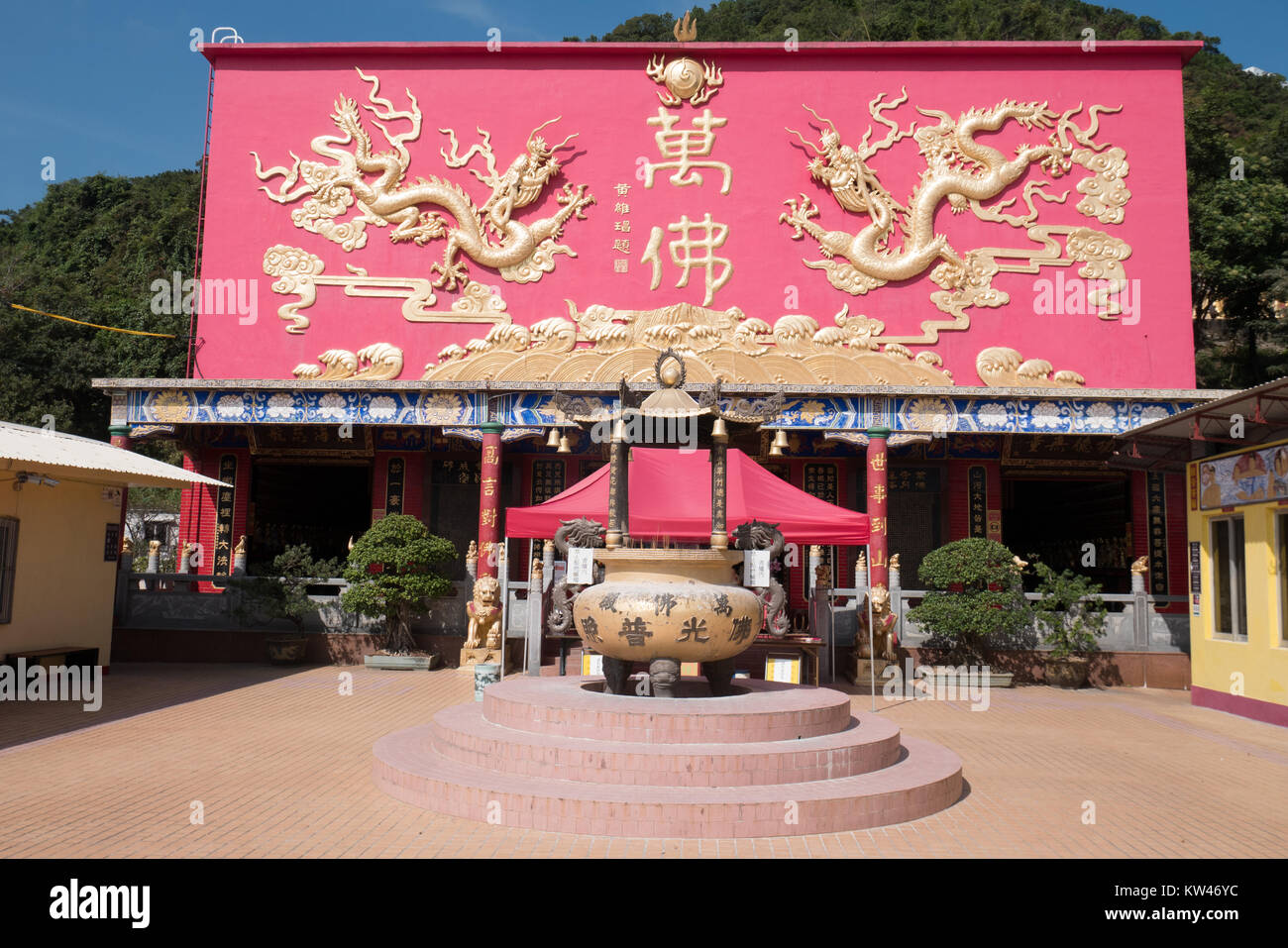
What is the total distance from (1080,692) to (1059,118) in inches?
405

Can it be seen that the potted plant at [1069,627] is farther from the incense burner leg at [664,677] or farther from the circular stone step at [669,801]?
the incense burner leg at [664,677]

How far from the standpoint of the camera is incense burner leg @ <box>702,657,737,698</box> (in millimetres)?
8445

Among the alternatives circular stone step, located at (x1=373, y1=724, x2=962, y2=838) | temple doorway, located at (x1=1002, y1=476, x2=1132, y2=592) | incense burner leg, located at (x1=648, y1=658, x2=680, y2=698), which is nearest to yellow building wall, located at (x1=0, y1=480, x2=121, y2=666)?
circular stone step, located at (x1=373, y1=724, x2=962, y2=838)

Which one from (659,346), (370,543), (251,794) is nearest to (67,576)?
(370,543)

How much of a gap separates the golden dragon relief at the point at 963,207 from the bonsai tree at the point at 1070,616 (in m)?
4.97

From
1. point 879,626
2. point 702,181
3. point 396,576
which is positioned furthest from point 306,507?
point 879,626

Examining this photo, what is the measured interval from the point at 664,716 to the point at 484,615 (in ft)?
25.6

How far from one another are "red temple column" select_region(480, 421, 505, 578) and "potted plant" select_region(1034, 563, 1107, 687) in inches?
Result: 318

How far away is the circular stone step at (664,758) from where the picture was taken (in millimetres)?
6453

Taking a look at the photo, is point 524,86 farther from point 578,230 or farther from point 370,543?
point 370,543

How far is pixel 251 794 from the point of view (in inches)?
265

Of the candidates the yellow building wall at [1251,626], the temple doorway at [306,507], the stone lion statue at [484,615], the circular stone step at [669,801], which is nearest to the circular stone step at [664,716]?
the circular stone step at [669,801]
